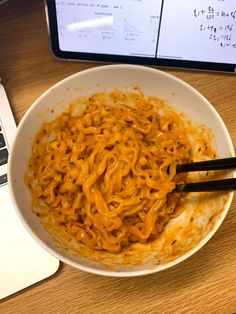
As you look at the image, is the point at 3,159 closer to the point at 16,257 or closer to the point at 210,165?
the point at 16,257

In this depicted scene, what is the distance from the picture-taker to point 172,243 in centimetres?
73

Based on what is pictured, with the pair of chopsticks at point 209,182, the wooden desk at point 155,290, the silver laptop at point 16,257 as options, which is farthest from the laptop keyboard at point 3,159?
the pair of chopsticks at point 209,182

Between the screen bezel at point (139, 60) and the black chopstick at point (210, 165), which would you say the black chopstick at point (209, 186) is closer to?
the black chopstick at point (210, 165)

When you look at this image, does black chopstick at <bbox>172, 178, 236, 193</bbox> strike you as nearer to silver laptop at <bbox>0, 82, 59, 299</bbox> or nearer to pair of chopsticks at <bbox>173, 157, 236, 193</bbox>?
pair of chopsticks at <bbox>173, 157, 236, 193</bbox>

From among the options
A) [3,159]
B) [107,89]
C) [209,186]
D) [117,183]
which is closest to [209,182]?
[209,186]

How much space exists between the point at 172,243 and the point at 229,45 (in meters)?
0.43

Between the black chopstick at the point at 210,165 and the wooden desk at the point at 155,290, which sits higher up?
the black chopstick at the point at 210,165

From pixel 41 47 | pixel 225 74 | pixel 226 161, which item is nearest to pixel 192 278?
pixel 226 161

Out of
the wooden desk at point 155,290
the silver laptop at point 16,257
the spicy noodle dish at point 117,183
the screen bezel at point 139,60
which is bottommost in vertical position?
the wooden desk at point 155,290

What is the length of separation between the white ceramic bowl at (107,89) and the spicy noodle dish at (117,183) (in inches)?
0.5

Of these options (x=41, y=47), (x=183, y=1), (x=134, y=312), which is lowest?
(x=134, y=312)

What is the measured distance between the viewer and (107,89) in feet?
2.73

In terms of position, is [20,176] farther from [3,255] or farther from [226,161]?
[226,161]

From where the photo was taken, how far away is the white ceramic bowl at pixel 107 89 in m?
0.67
